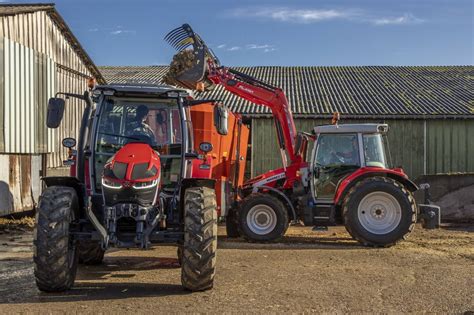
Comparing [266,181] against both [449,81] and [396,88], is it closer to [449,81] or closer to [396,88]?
[396,88]

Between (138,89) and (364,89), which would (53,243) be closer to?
(138,89)

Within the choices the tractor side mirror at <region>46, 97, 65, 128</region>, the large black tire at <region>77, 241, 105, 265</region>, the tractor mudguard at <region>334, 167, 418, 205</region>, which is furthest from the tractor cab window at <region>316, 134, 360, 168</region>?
the tractor side mirror at <region>46, 97, 65, 128</region>

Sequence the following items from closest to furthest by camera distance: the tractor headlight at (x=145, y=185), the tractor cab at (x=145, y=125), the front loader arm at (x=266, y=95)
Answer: the tractor headlight at (x=145, y=185) < the tractor cab at (x=145, y=125) < the front loader arm at (x=266, y=95)

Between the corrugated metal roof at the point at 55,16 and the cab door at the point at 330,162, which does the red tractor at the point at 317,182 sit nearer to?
the cab door at the point at 330,162

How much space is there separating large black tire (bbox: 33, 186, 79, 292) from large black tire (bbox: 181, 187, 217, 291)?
1.32 meters

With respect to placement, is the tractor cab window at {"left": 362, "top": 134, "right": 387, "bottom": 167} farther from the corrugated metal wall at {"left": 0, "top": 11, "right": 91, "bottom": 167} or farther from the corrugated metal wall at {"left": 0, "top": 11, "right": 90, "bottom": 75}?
the corrugated metal wall at {"left": 0, "top": 11, "right": 90, "bottom": 75}

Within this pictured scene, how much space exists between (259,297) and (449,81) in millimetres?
20756

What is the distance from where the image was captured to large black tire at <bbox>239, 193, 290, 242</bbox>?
37.2 ft

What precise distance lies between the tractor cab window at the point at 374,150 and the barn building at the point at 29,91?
8.22 m

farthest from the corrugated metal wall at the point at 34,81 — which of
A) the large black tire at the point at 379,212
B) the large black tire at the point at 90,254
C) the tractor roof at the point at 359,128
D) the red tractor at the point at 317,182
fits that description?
the large black tire at the point at 379,212

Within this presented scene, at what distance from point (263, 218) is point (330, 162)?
68.4 inches

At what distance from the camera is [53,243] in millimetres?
6297

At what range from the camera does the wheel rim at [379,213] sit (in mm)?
10812

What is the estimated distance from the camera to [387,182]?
1084 cm
